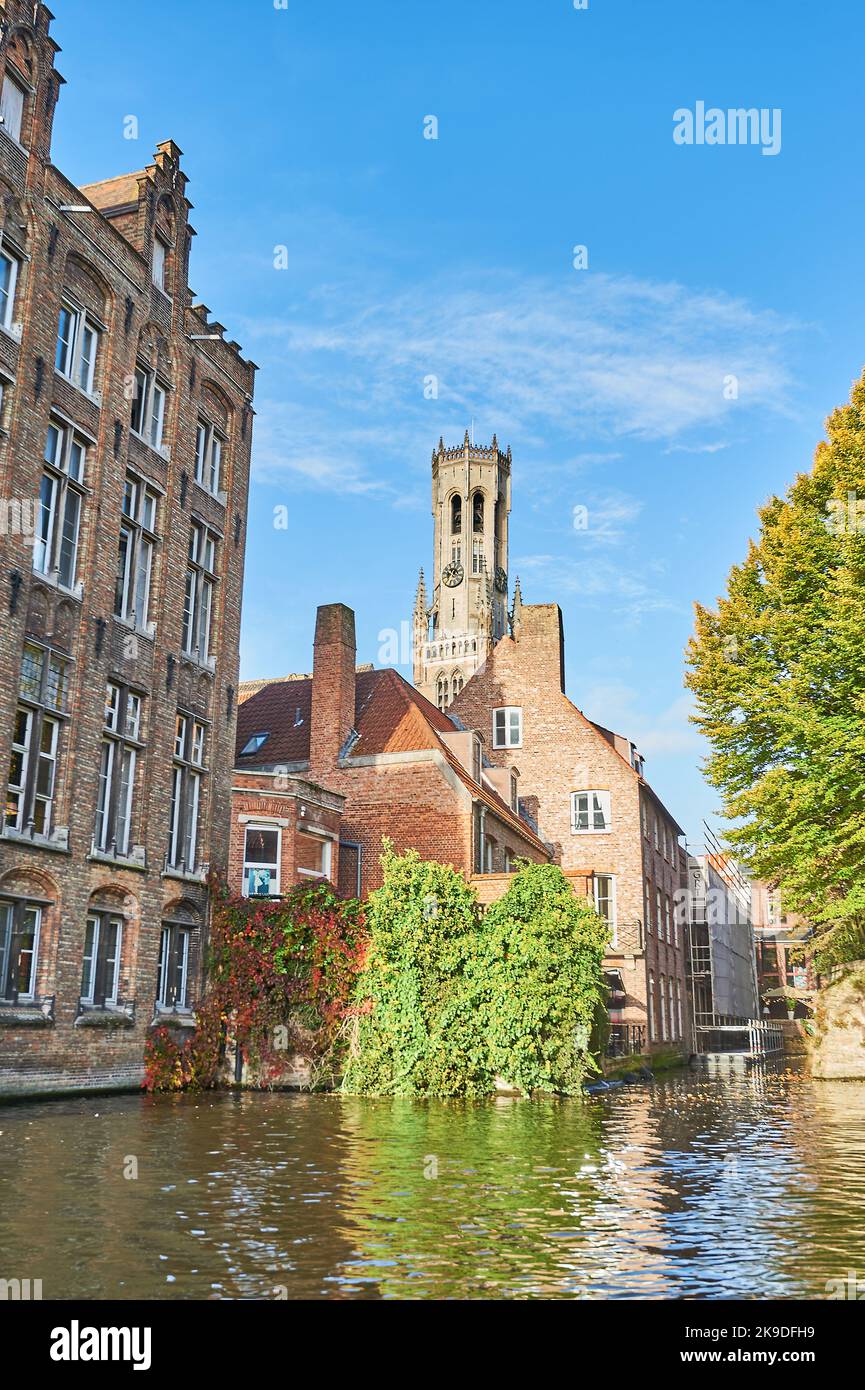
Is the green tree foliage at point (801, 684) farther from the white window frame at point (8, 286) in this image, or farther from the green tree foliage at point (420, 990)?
the white window frame at point (8, 286)

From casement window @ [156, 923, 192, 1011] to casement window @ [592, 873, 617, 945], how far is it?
17.9 meters

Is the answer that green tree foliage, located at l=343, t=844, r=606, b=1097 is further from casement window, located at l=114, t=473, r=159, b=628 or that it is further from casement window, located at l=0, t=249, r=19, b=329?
casement window, located at l=0, t=249, r=19, b=329

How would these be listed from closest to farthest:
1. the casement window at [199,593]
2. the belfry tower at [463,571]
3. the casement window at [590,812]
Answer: the casement window at [199,593], the casement window at [590,812], the belfry tower at [463,571]

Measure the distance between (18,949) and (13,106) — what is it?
48.7 ft

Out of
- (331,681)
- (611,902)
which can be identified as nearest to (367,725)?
(331,681)

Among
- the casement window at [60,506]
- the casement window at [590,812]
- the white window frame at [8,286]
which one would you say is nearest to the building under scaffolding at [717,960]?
the casement window at [590,812]

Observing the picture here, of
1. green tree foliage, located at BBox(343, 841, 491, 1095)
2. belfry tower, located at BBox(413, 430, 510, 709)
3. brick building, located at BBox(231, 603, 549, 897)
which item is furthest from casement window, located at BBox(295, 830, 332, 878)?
belfry tower, located at BBox(413, 430, 510, 709)

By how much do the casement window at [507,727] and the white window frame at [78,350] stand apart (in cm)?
2303

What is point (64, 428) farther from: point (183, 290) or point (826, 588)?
point (826, 588)

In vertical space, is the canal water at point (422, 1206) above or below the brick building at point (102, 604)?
below

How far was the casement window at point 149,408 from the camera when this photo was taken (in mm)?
24797

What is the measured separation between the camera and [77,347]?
22531mm
